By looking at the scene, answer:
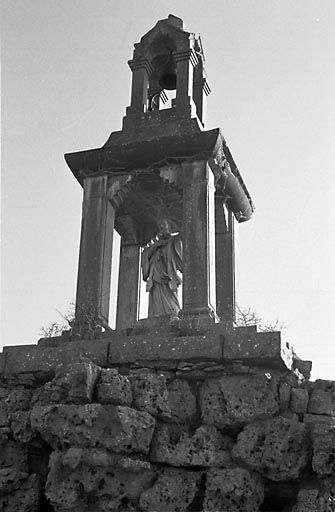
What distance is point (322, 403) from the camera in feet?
29.3

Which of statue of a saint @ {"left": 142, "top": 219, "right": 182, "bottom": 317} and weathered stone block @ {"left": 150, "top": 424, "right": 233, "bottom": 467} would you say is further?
statue of a saint @ {"left": 142, "top": 219, "right": 182, "bottom": 317}

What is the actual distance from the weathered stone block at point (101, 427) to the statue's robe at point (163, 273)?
3.19 meters

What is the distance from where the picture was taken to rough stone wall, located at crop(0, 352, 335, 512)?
27.1 feet

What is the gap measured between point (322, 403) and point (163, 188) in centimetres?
516

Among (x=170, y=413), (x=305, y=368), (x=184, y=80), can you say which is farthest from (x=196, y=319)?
(x=184, y=80)

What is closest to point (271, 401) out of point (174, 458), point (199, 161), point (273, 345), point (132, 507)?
point (273, 345)

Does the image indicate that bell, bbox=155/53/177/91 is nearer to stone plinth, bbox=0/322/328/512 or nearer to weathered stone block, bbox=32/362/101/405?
stone plinth, bbox=0/322/328/512

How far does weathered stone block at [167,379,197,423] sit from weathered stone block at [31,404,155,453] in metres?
0.37

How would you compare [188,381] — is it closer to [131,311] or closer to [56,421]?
[56,421]

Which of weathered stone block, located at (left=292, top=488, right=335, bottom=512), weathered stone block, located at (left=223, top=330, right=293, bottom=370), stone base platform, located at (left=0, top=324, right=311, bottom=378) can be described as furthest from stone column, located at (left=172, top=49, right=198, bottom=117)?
weathered stone block, located at (left=292, top=488, right=335, bottom=512)

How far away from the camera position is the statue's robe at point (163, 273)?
11859 mm

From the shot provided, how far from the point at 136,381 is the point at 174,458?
3.30ft

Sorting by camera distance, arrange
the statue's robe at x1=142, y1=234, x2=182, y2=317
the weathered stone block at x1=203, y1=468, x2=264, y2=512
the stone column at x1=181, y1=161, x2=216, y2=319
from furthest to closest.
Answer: the statue's robe at x1=142, y1=234, x2=182, y2=317 → the stone column at x1=181, y1=161, x2=216, y2=319 → the weathered stone block at x1=203, y1=468, x2=264, y2=512

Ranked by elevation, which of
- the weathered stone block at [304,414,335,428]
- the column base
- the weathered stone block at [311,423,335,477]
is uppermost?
the column base
